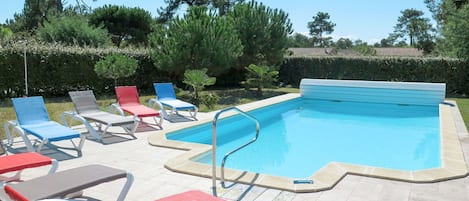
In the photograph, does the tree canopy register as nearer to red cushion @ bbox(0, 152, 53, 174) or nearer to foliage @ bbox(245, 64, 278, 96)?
foliage @ bbox(245, 64, 278, 96)

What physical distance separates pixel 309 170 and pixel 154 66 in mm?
12241

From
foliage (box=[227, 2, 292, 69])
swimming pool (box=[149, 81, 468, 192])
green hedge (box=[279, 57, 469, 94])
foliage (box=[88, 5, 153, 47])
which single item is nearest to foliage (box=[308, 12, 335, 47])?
foliage (box=[88, 5, 153, 47])

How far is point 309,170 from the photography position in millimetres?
7457

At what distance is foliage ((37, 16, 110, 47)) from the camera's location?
79.5 feet

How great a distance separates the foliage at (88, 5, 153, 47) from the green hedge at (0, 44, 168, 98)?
54.5ft

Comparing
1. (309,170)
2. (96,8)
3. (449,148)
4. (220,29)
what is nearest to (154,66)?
(220,29)

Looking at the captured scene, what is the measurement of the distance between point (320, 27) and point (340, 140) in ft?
269

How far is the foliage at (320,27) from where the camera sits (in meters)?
Answer: 86.5

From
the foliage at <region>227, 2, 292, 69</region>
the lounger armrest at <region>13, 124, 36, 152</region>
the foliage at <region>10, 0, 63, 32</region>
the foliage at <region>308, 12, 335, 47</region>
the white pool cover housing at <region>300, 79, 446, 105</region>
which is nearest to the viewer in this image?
the lounger armrest at <region>13, 124, 36, 152</region>

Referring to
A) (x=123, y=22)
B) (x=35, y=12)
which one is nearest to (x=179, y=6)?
(x=123, y=22)

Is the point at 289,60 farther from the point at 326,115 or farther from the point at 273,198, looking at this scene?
the point at 273,198

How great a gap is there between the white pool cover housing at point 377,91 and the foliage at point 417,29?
30302mm

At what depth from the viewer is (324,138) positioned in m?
10.1

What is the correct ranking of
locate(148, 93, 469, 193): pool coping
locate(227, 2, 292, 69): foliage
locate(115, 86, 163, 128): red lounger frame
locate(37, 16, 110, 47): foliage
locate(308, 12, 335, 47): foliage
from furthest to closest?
locate(308, 12, 335, 47): foliage, locate(37, 16, 110, 47): foliage, locate(227, 2, 292, 69): foliage, locate(115, 86, 163, 128): red lounger frame, locate(148, 93, 469, 193): pool coping
